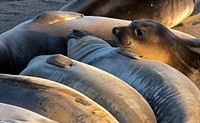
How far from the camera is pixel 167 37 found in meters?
4.20

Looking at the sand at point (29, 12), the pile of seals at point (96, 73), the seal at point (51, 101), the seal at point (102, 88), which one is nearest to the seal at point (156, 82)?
the pile of seals at point (96, 73)

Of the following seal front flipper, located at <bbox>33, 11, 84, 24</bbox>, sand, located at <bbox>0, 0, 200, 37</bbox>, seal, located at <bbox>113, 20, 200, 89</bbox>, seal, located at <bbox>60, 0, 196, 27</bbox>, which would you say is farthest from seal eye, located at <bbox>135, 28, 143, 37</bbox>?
sand, located at <bbox>0, 0, 200, 37</bbox>

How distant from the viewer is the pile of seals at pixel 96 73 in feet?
8.89

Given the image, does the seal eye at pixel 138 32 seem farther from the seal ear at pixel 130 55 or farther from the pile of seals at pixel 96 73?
the seal ear at pixel 130 55

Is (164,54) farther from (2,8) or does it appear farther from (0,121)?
(2,8)

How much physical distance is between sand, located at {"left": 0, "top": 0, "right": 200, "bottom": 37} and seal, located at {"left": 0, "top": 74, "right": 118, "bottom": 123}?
308cm

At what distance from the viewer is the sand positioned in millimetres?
6098

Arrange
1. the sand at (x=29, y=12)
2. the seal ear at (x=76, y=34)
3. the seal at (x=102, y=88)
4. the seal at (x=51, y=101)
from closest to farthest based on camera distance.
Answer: the seal at (x=51, y=101) → the seal at (x=102, y=88) → the seal ear at (x=76, y=34) → the sand at (x=29, y=12)

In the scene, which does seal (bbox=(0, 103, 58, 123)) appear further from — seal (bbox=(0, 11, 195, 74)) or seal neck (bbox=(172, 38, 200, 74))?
seal (bbox=(0, 11, 195, 74))

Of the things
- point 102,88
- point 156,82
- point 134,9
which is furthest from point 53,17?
point 102,88

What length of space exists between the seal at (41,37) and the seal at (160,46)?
1.11 ft

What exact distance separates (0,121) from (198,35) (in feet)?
12.4

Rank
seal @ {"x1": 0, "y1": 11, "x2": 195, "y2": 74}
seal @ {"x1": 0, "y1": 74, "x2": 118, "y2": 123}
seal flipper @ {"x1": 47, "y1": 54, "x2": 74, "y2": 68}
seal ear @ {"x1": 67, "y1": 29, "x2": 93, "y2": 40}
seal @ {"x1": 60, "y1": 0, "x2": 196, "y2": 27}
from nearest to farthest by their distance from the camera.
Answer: seal @ {"x1": 0, "y1": 74, "x2": 118, "y2": 123}
seal flipper @ {"x1": 47, "y1": 54, "x2": 74, "y2": 68}
seal ear @ {"x1": 67, "y1": 29, "x2": 93, "y2": 40}
seal @ {"x1": 0, "y1": 11, "x2": 195, "y2": 74}
seal @ {"x1": 60, "y1": 0, "x2": 196, "y2": 27}

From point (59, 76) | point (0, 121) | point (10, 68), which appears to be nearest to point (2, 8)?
point (10, 68)
